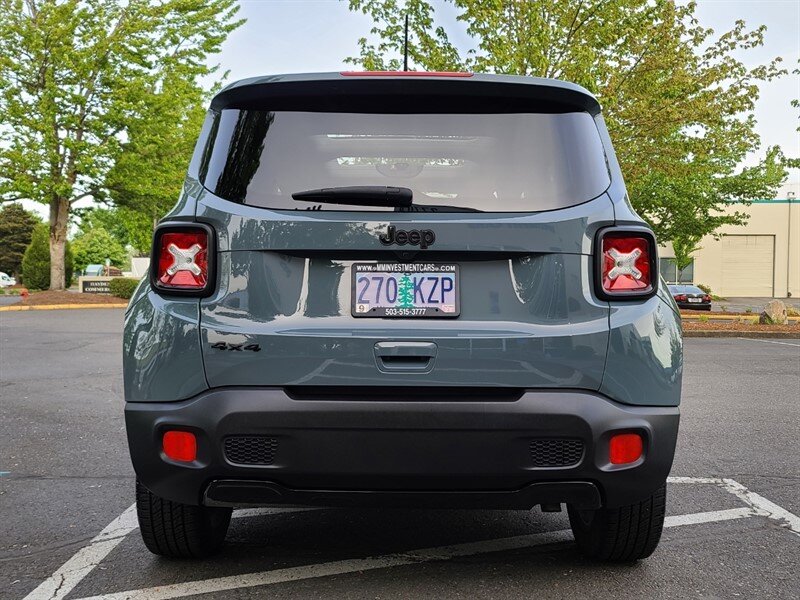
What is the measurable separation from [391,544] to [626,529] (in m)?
1.02

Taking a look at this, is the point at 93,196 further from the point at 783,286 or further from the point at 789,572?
the point at 783,286

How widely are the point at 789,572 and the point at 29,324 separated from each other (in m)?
18.6

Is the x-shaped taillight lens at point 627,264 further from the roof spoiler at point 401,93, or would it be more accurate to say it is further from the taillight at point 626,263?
the roof spoiler at point 401,93

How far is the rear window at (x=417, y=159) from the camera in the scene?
2.97 metres

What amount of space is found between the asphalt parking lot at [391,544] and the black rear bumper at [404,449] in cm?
46

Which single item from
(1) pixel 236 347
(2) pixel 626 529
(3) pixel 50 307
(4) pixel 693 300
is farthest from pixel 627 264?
(4) pixel 693 300

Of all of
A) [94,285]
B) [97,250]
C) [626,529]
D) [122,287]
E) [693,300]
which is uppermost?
[97,250]

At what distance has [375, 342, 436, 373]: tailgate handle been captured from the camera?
2.80 meters

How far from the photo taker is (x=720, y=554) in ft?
11.9

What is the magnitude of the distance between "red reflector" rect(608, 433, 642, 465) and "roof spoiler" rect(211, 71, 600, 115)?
1.18 m

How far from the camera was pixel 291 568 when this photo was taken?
3.42m

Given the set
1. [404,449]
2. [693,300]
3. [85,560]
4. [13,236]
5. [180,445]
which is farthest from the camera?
[13,236]

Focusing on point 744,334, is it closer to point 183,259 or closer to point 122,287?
point 183,259

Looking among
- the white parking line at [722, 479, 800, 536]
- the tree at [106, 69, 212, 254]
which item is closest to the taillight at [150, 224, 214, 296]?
the white parking line at [722, 479, 800, 536]
